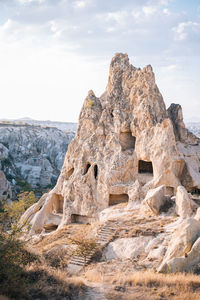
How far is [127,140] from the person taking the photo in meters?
24.4

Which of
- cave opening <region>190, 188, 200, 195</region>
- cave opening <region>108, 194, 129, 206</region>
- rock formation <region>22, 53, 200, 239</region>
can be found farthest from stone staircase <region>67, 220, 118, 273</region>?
cave opening <region>190, 188, 200, 195</region>

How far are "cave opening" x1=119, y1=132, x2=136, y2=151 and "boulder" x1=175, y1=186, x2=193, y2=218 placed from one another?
763 cm

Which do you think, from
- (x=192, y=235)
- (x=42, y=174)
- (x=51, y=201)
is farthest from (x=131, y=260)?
(x=42, y=174)

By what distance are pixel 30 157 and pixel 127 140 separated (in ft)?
187

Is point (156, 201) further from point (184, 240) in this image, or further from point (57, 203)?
point (57, 203)

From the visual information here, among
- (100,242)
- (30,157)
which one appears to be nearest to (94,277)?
(100,242)

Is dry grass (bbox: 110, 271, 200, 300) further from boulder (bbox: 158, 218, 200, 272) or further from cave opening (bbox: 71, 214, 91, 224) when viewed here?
cave opening (bbox: 71, 214, 91, 224)

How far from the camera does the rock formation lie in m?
21.1

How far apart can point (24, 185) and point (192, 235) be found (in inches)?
2208

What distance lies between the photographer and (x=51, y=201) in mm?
26578

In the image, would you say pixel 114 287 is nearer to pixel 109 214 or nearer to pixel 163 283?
pixel 163 283

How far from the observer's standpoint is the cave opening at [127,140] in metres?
24.2

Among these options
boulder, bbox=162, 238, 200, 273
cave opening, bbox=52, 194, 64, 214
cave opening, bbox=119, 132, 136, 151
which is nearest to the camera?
boulder, bbox=162, 238, 200, 273

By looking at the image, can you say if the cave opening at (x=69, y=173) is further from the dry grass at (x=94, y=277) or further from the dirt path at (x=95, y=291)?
the dirt path at (x=95, y=291)
